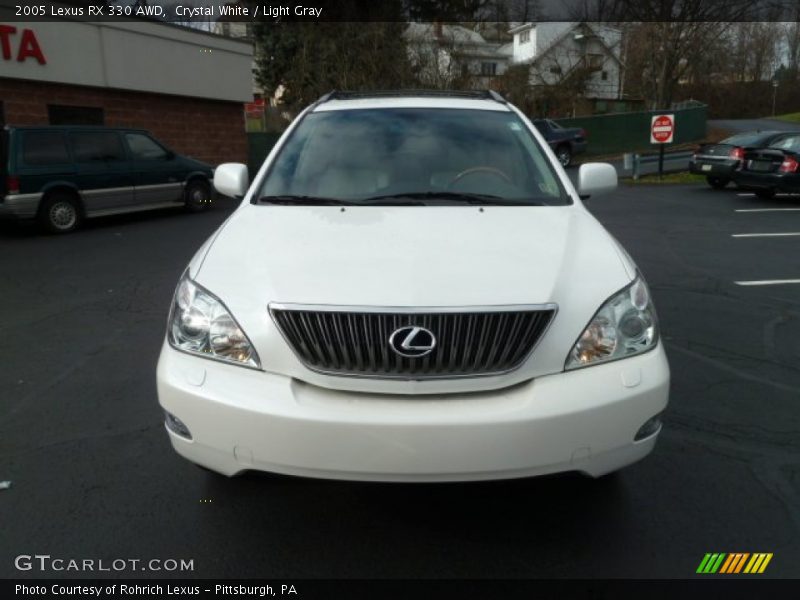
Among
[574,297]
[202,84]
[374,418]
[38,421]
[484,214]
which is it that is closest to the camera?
[374,418]

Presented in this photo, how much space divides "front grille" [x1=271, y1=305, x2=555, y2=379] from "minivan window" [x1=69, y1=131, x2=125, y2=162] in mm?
10056

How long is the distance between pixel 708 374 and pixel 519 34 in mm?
54798

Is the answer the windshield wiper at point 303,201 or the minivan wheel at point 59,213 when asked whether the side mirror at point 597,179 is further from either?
the minivan wheel at point 59,213

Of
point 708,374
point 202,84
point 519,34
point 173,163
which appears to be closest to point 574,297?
point 708,374

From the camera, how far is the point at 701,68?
4247 centimetres

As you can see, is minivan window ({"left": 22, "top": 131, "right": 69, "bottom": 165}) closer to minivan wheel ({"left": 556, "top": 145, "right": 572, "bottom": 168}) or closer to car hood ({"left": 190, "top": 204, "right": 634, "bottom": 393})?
car hood ({"left": 190, "top": 204, "right": 634, "bottom": 393})

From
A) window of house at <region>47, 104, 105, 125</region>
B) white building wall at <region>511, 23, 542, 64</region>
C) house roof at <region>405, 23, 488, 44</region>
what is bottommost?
window of house at <region>47, 104, 105, 125</region>

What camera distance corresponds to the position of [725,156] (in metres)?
15.2

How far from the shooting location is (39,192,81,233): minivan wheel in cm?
1021

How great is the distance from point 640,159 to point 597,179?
20220mm

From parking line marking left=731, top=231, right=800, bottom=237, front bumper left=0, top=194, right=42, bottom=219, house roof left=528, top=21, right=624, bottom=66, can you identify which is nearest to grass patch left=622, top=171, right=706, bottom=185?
parking line marking left=731, top=231, right=800, bottom=237

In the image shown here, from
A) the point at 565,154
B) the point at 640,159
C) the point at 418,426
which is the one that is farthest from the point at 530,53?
the point at 418,426

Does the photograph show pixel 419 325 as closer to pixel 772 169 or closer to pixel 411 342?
pixel 411 342

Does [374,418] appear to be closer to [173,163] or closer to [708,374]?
[708,374]
